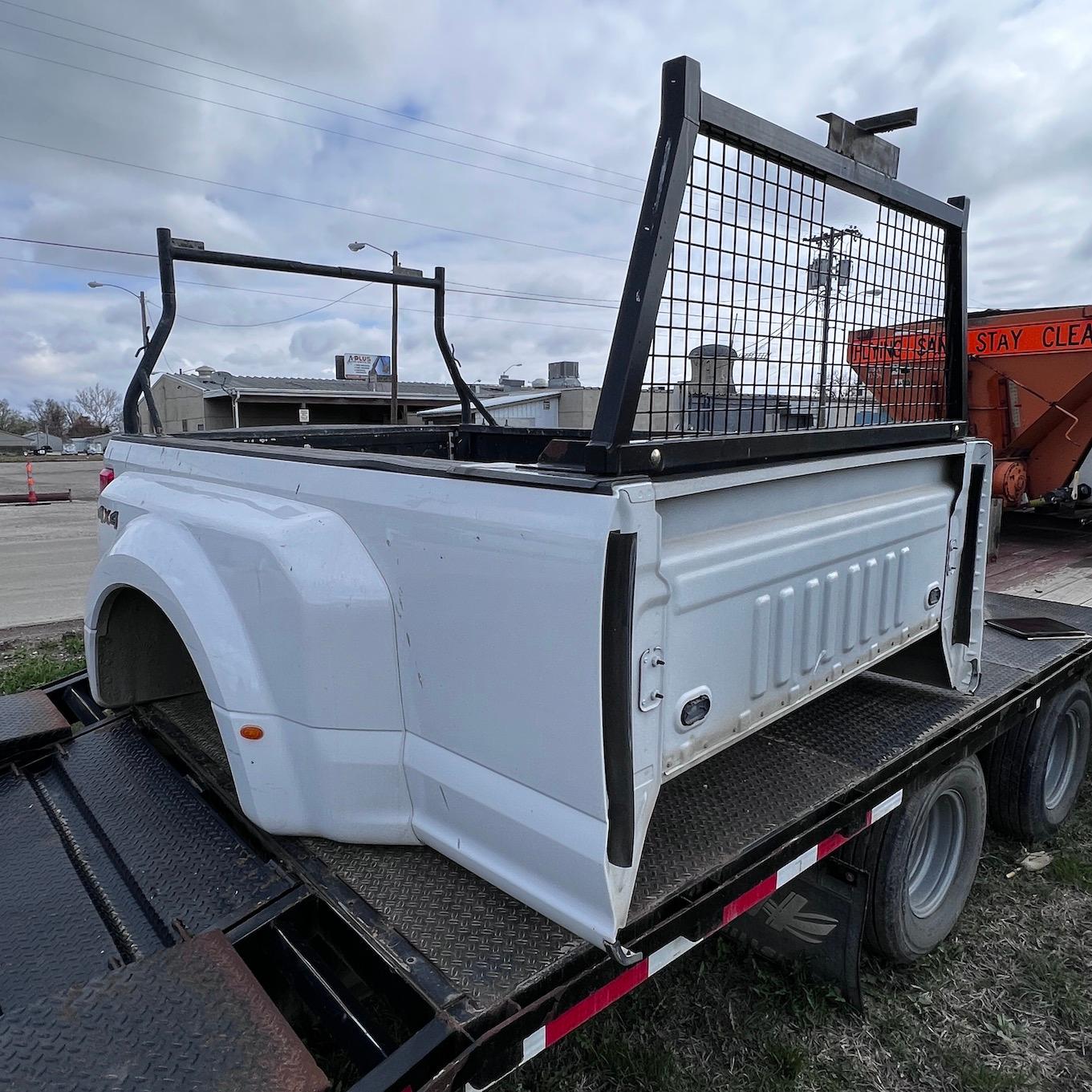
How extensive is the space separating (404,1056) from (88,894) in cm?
106

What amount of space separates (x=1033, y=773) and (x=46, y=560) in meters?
11.1

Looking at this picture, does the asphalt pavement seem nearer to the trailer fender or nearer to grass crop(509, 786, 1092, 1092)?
the trailer fender

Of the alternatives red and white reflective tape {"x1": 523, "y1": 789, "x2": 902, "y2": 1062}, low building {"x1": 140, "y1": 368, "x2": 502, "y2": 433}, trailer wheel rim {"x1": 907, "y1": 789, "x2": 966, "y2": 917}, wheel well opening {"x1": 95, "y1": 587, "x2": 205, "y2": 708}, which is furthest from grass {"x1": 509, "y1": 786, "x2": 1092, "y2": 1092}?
low building {"x1": 140, "y1": 368, "x2": 502, "y2": 433}

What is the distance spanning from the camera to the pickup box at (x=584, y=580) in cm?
169

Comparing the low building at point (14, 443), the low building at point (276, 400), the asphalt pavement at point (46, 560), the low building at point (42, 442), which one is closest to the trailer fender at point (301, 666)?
the asphalt pavement at point (46, 560)

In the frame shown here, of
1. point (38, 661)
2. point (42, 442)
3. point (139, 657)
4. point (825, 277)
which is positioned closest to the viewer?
point (825, 277)

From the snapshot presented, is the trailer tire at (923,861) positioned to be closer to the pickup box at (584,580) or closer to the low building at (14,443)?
the pickup box at (584,580)

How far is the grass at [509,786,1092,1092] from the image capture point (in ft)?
8.20

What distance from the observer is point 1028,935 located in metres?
3.22

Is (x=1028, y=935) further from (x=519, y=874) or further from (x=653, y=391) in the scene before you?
(x=653, y=391)

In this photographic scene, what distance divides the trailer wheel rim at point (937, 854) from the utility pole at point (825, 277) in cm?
157

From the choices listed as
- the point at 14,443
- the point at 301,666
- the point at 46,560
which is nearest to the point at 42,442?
the point at 14,443

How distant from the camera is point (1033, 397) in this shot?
7.05 meters

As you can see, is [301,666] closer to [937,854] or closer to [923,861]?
[923,861]
